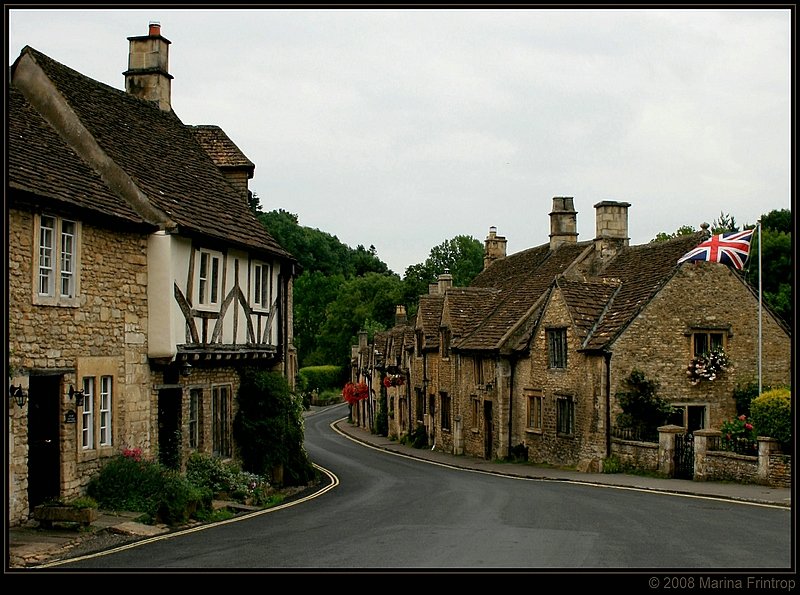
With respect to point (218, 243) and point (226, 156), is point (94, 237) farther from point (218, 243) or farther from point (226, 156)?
point (226, 156)

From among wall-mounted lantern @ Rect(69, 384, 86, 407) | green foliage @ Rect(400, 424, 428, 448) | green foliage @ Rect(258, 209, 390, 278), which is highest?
green foliage @ Rect(258, 209, 390, 278)

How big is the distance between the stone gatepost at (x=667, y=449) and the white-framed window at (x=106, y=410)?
1510 cm

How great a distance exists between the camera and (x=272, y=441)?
25250mm

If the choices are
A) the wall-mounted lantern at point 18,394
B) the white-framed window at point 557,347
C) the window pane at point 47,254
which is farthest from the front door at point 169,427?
the white-framed window at point 557,347

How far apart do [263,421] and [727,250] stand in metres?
14.0

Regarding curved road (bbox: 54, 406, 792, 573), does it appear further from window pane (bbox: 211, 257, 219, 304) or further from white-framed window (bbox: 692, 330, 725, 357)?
white-framed window (bbox: 692, 330, 725, 357)

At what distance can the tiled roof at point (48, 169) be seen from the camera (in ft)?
55.4

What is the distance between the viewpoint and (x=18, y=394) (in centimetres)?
1569

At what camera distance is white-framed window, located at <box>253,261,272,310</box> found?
84.1 ft

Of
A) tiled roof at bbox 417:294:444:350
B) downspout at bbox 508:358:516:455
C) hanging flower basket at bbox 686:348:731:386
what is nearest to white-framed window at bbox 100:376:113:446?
hanging flower basket at bbox 686:348:731:386

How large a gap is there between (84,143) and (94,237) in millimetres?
3256

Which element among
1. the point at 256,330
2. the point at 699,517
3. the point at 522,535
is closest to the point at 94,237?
the point at 256,330

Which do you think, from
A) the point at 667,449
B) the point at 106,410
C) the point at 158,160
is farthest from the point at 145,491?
the point at 667,449

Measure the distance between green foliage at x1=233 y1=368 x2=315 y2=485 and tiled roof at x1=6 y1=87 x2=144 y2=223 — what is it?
6.75 metres
